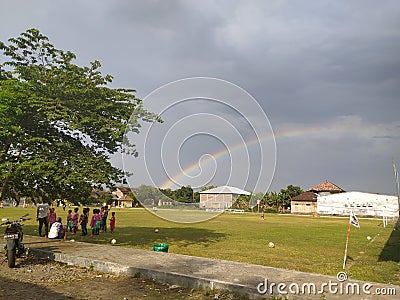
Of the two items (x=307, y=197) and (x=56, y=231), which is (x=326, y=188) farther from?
(x=56, y=231)

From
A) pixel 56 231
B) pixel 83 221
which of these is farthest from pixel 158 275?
pixel 83 221

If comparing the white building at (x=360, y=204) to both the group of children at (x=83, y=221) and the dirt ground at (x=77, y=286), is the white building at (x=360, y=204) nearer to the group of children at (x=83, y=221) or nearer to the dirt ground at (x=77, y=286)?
the group of children at (x=83, y=221)

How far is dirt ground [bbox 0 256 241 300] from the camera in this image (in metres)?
7.52

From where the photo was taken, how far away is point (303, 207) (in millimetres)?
78375

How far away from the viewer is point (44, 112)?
523 inches

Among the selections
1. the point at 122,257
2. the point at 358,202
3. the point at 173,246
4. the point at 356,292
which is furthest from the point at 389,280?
the point at 358,202

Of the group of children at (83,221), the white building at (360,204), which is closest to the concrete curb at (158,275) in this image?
the group of children at (83,221)

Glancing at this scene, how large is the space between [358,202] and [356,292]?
65.1 metres

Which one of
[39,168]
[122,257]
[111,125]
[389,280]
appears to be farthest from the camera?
[111,125]

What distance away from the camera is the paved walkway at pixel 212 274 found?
723cm

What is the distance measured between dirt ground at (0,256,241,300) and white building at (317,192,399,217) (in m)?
58.7

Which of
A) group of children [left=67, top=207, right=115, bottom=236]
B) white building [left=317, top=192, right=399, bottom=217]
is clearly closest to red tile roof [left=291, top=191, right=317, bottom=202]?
white building [left=317, top=192, right=399, bottom=217]

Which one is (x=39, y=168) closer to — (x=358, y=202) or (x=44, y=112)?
(x=44, y=112)

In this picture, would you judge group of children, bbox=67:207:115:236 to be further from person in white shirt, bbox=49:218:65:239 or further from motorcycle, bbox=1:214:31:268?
motorcycle, bbox=1:214:31:268
